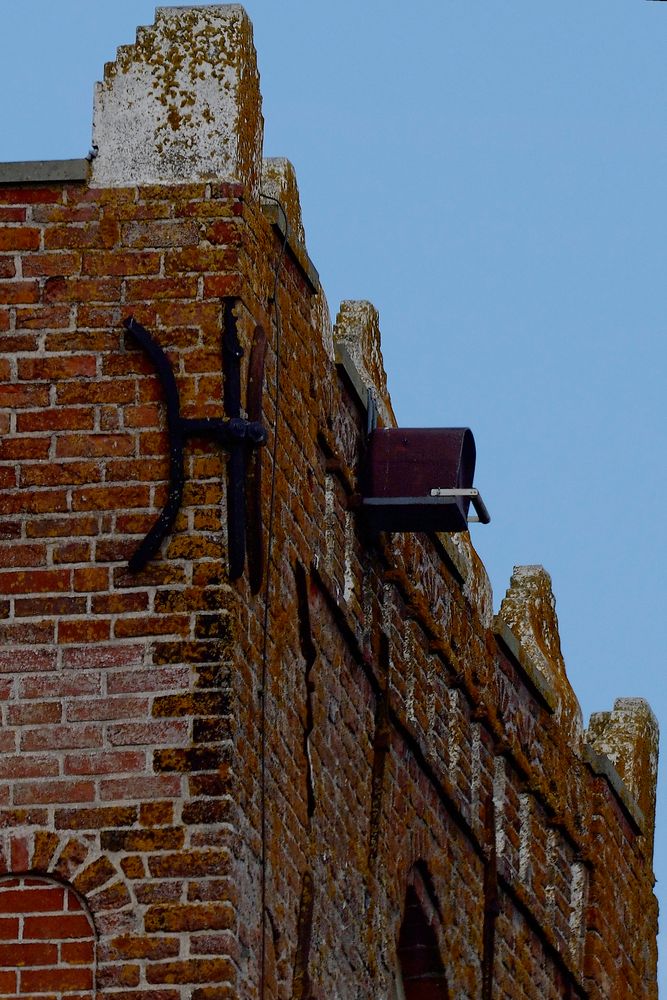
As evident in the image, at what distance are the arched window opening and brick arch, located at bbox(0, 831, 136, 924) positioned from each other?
4.02 m

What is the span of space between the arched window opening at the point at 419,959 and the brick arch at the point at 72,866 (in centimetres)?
402

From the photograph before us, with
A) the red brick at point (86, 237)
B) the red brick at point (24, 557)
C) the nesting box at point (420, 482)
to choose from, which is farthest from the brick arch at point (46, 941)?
the nesting box at point (420, 482)

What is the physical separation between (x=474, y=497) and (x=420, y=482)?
0.82 ft

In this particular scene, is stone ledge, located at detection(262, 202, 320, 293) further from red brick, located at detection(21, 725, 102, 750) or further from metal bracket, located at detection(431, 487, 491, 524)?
red brick, located at detection(21, 725, 102, 750)

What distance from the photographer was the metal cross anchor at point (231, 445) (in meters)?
12.5

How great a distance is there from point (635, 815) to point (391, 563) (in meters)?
4.95

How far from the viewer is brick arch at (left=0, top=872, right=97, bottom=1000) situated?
474 inches

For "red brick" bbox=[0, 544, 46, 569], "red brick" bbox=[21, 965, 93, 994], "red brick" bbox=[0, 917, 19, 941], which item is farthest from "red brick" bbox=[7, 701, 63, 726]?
"red brick" bbox=[21, 965, 93, 994]

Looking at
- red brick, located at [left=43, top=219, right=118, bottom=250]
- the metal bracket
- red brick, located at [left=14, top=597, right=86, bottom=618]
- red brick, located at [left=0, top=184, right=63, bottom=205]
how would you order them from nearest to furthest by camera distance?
red brick, located at [left=14, top=597, right=86, bottom=618], red brick, located at [left=43, top=219, right=118, bottom=250], red brick, located at [left=0, top=184, right=63, bottom=205], the metal bracket

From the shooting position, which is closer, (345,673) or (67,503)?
(67,503)

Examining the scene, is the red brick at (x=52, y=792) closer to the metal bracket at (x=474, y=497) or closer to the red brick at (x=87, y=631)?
the red brick at (x=87, y=631)

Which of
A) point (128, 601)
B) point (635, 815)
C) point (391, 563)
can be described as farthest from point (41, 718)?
point (635, 815)

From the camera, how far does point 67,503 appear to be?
41.5 feet

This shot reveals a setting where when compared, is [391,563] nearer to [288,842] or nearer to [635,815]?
[288,842]
